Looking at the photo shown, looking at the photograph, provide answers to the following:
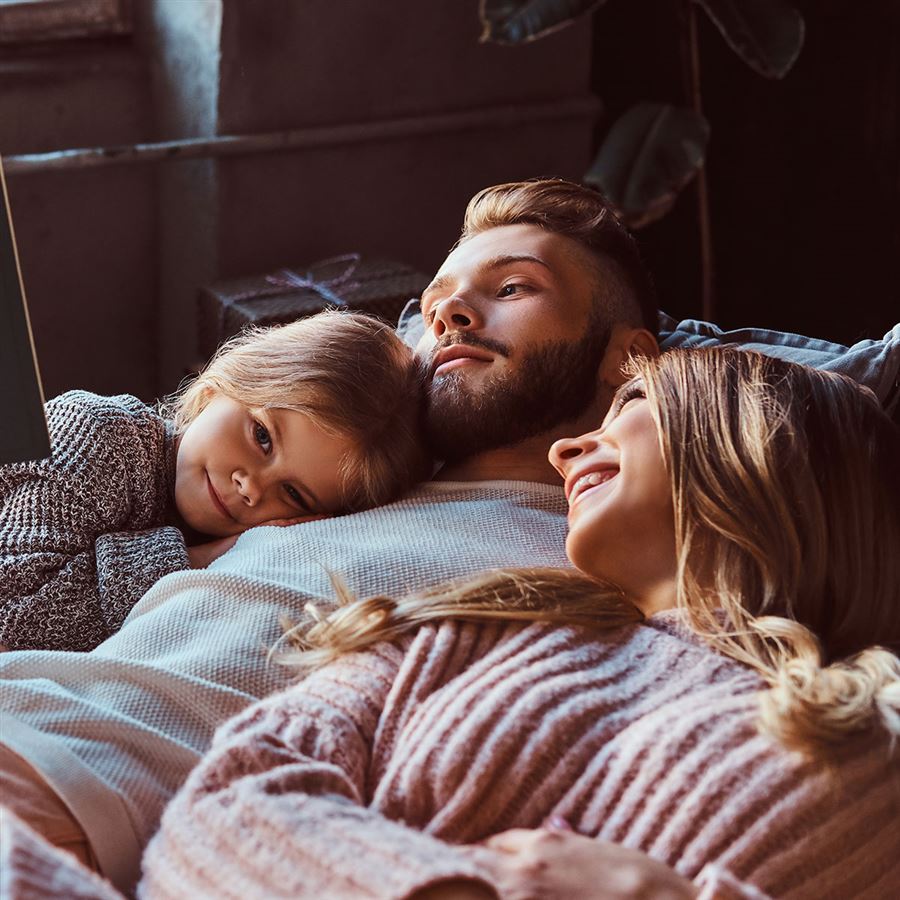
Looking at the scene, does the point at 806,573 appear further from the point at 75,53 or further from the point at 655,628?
the point at 75,53

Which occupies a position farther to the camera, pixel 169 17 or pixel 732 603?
pixel 169 17

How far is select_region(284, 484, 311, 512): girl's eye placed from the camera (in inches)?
64.1

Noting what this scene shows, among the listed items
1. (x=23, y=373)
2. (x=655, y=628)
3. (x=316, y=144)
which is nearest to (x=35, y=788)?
(x=23, y=373)

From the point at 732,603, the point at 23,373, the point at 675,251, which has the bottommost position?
the point at 675,251

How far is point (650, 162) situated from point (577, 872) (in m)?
2.04

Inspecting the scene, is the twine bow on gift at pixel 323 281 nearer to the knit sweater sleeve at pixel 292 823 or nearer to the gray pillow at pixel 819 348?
the gray pillow at pixel 819 348

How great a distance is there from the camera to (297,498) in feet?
5.37

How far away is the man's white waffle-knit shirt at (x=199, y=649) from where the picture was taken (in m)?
1.09

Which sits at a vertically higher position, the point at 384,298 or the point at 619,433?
the point at 619,433

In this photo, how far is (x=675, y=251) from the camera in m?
3.33

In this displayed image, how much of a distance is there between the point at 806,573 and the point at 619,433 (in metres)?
0.21

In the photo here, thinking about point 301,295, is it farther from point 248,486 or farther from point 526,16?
point 248,486

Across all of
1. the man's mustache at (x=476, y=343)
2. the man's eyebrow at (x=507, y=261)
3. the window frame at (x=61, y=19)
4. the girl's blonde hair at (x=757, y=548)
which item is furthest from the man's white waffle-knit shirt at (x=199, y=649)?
the window frame at (x=61, y=19)

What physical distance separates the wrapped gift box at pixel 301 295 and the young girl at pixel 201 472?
721 millimetres
